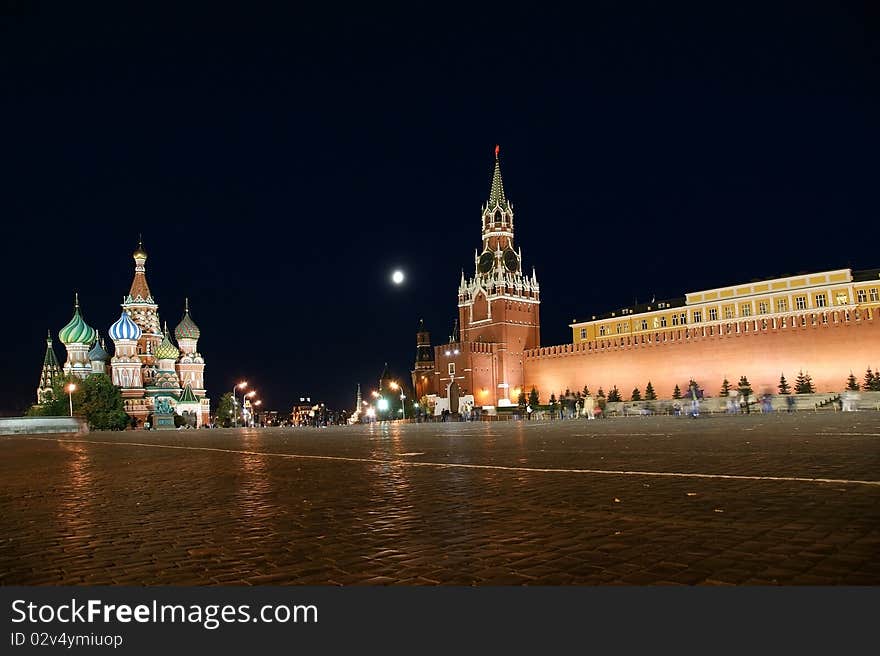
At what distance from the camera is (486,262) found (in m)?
71.2

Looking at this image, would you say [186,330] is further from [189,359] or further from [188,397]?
[188,397]

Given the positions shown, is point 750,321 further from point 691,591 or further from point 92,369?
point 92,369

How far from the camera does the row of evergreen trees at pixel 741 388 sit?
1622 inches

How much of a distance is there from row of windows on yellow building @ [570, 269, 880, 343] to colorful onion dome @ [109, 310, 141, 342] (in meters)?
45.1

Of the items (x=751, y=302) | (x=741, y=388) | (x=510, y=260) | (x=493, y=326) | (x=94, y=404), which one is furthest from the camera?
(x=510, y=260)

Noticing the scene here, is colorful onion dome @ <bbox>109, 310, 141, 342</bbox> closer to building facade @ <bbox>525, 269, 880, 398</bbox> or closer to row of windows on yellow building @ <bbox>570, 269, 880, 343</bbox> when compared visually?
building facade @ <bbox>525, 269, 880, 398</bbox>

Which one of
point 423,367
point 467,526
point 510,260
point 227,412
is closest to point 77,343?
point 227,412

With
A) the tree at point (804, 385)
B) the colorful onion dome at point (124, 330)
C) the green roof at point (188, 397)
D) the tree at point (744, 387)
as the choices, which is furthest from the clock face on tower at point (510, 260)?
the colorful onion dome at point (124, 330)

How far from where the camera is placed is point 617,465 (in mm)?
8273

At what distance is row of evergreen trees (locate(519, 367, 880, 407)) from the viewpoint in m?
41.2

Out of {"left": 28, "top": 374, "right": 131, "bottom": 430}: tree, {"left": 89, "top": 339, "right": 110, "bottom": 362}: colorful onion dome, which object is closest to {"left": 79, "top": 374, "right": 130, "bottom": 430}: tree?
{"left": 28, "top": 374, "right": 131, "bottom": 430}: tree

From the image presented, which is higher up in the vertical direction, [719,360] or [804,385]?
[719,360]

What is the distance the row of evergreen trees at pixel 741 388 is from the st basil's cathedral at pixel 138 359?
112 ft

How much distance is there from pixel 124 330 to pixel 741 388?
173 ft
